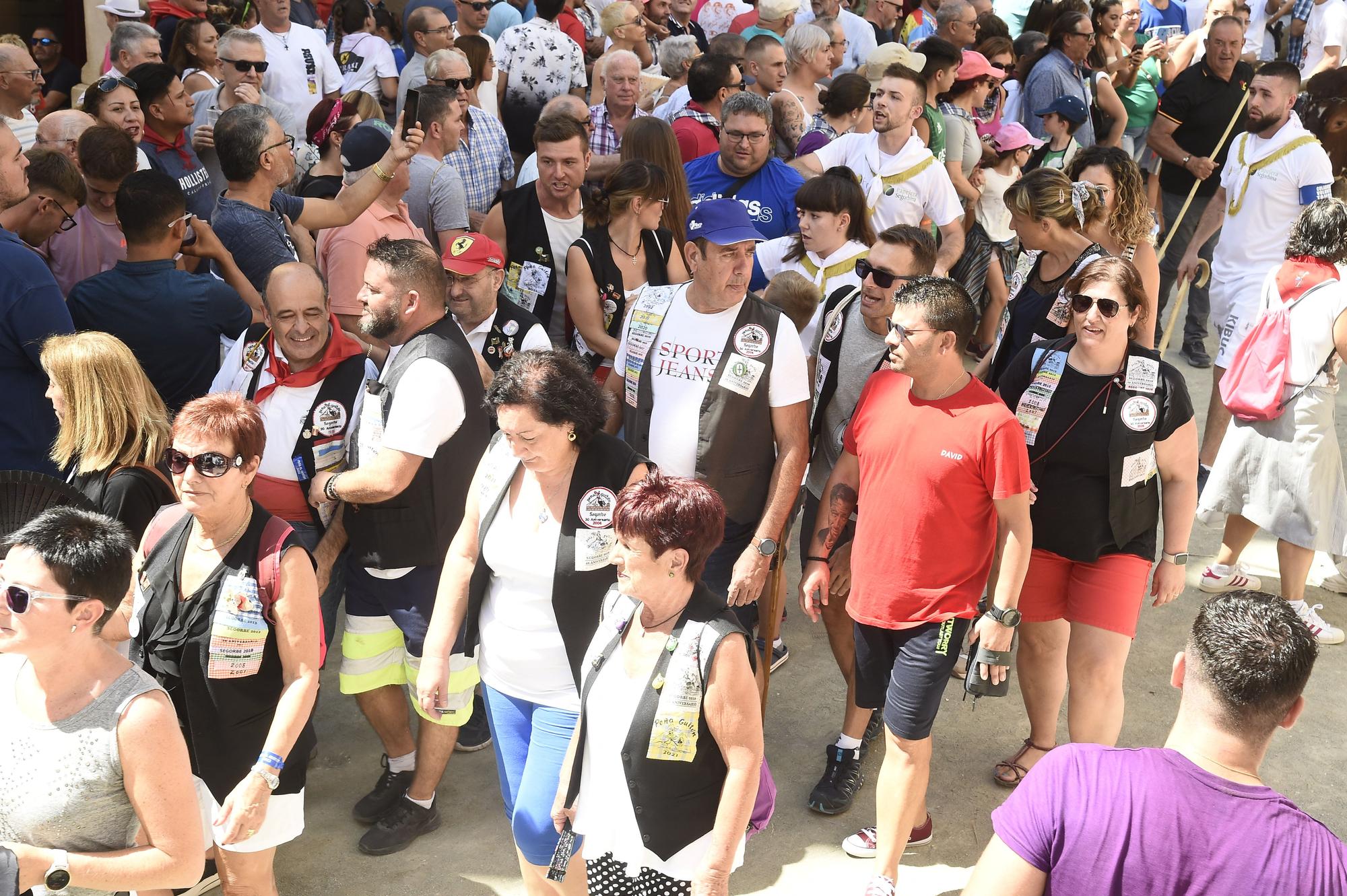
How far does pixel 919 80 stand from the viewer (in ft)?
18.9

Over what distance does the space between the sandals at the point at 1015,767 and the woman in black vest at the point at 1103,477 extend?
375 millimetres

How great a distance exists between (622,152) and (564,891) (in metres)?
3.37

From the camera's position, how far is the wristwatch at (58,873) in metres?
2.24

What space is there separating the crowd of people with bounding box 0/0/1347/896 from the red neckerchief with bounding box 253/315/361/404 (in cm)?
1

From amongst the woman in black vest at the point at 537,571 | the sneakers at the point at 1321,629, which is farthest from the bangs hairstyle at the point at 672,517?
the sneakers at the point at 1321,629

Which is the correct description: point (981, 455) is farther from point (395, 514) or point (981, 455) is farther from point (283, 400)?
point (283, 400)

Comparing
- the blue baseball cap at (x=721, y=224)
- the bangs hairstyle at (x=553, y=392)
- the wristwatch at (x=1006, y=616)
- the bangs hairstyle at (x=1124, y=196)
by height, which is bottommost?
the wristwatch at (x=1006, y=616)

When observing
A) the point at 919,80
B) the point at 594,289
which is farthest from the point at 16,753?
the point at 919,80

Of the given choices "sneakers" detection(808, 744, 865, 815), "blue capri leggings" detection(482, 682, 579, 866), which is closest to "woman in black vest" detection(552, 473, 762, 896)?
"blue capri leggings" detection(482, 682, 579, 866)

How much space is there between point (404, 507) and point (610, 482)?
81cm

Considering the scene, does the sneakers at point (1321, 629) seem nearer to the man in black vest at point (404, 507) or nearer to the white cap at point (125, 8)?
the man in black vest at point (404, 507)

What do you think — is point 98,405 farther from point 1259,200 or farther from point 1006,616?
point 1259,200

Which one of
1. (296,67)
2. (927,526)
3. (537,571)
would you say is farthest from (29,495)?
(296,67)

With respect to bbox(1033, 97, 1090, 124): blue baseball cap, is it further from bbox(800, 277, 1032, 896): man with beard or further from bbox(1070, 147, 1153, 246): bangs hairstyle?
bbox(800, 277, 1032, 896): man with beard
